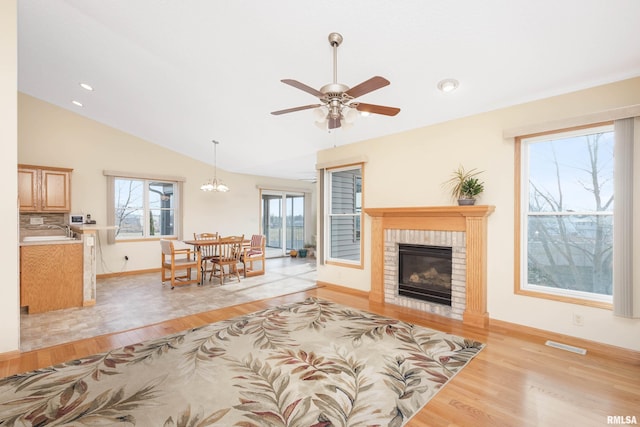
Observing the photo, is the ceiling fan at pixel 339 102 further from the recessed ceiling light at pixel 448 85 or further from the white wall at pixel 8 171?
the white wall at pixel 8 171

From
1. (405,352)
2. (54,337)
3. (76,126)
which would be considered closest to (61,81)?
(76,126)

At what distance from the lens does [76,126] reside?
5867 mm

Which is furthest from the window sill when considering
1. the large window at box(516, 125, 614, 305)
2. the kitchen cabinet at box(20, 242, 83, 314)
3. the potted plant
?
the kitchen cabinet at box(20, 242, 83, 314)

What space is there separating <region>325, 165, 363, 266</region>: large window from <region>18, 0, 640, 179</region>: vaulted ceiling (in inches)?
32.9

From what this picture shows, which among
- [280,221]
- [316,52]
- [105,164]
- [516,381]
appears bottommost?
[516,381]

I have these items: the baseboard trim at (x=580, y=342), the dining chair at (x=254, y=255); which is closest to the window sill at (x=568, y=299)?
the baseboard trim at (x=580, y=342)

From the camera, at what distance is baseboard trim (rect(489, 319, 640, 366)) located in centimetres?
274

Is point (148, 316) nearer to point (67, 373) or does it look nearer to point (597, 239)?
point (67, 373)

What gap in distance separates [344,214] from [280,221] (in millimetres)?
4546

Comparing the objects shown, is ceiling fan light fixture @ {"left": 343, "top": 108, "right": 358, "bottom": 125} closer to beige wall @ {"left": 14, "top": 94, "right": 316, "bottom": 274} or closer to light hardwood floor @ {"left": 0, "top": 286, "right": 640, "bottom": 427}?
light hardwood floor @ {"left": 0, "top": 286, "right": 640, "bottom": 427}

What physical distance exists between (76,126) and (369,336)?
680cm

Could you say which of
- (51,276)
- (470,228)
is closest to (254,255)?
(51,276)

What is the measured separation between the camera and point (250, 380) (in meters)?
2.37

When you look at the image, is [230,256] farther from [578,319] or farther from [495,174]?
→ [578,319]
